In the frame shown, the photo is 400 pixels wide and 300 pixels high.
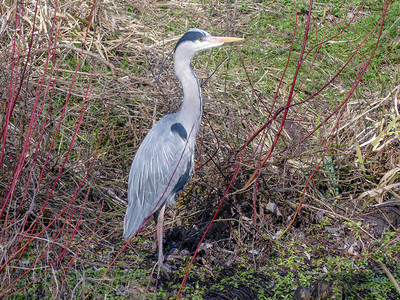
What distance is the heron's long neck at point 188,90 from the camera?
142 inches

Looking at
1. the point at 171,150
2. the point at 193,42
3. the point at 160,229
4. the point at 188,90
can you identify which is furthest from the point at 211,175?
the point at 193,42

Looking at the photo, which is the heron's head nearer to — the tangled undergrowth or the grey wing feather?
the grey wing feather

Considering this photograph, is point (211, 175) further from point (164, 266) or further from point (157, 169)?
point (164, 266)

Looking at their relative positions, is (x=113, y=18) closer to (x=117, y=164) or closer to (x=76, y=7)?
(x=76, y=7)

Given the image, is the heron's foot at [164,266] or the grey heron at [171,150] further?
the grey heron at [171,150]

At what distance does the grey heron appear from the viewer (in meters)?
3.63

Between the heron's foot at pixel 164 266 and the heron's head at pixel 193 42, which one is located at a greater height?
the heron's head at pixel 193 42

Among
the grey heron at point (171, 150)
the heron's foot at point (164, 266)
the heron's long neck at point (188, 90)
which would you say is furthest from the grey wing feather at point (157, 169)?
the heron's foot at point (164, 266)

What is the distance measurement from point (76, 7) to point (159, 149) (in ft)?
8.70

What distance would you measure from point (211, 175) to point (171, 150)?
1.61 ft

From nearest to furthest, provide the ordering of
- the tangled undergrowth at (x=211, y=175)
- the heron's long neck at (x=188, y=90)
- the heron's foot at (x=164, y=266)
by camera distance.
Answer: the tangled undergrowth at (x=211, y=175) → the heron's foot at (x=164, y=266) → the heron's long neck at (x=188, y=90)

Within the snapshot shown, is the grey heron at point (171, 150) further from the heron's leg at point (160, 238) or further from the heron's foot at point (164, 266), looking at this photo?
the heron's foot at point (164, 266)

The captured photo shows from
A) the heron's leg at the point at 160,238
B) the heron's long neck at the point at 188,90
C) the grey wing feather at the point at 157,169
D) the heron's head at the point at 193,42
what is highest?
the heron's head at the point at 193,42

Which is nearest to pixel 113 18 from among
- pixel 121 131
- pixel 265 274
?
pixel 121 131
